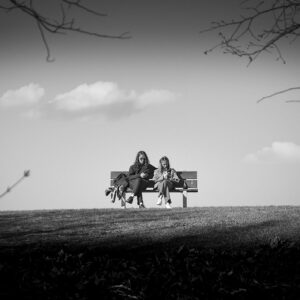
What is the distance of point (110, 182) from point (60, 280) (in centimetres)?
1231

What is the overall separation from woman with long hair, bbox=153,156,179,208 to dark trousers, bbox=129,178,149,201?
0.36 meters

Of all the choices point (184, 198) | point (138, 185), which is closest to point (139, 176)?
point (138, 185)

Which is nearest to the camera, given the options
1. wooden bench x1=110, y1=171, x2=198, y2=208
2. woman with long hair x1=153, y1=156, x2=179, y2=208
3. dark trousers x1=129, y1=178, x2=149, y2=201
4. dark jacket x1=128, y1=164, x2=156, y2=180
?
woman with long hair x1=153, y1=156, x2=179, y2=208

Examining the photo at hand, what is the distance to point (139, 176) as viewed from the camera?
1539cm

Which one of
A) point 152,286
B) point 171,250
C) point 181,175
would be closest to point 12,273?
point 152,286

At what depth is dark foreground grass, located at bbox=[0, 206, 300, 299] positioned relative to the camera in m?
4.61

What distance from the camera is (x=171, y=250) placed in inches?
249

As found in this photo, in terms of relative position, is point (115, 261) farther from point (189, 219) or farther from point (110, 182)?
point (110, 182)

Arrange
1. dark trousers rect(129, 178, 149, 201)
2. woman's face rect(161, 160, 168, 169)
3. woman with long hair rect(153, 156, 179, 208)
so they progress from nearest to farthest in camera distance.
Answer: woman with long hair rect(153, 156, 179, 208)
dark trousers rect(129, 178, 149, 201)
woman's face rect(161, 160, 168, 169)

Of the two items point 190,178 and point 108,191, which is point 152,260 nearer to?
point 108,191

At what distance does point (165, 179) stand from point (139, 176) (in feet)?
2.89

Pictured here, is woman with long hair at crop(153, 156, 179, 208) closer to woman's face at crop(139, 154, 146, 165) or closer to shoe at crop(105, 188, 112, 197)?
woman's face at crop(139, 154, 146, 165)

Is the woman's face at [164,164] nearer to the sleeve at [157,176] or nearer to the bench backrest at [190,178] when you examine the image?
the sleeve at [157,176]

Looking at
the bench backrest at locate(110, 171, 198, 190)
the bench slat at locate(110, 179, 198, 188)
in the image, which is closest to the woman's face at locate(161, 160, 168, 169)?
the bench backrest at locate(110, 171, 198, 190)
